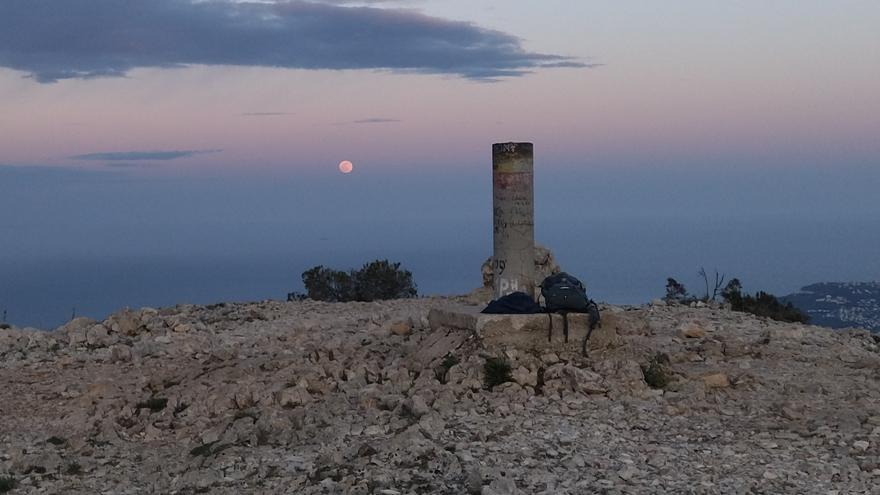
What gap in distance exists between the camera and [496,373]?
32.0 feet

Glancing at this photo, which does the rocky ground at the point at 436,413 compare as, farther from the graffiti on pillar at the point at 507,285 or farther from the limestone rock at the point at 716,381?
the graffiti on pillar at the point at 507,285

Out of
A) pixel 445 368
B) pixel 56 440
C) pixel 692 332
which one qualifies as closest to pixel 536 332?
pixel 445 368

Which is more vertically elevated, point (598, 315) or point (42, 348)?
point (598, 315)

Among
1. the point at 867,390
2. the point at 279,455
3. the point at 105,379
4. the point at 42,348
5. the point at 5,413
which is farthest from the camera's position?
the point at 42,348

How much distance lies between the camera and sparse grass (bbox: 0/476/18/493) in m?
8.41

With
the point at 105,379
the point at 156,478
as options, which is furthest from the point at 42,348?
the point at 156,478

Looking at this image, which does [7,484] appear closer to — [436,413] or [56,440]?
[56,440]

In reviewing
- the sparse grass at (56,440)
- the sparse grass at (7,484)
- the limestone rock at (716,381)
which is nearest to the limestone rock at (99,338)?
the sparse grass at (56,440)

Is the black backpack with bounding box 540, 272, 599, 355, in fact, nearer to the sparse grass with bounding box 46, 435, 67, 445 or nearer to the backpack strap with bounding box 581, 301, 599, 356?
the backpack strap with bounding box 581, 301, 599, 356

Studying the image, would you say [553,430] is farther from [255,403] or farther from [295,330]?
[295,330]

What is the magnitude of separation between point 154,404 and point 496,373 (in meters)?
3.50

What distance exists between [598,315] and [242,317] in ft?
21.4

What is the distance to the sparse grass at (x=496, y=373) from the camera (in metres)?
9.70

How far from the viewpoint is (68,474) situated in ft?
28.7
